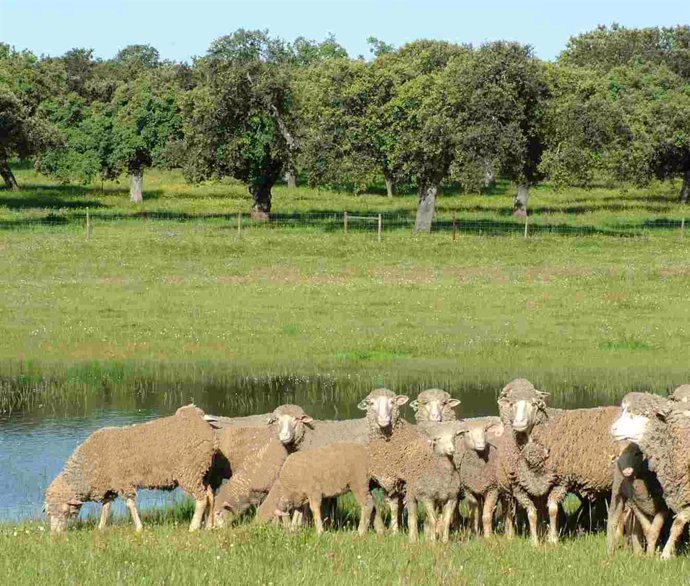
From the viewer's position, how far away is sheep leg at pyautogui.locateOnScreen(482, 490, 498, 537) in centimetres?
1457

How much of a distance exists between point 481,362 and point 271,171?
115 ft

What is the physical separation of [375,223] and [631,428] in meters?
49.0

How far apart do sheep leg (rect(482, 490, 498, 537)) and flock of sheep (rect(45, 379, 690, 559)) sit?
0.5 inches

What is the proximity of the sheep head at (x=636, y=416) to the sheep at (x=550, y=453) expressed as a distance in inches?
→ 62.2

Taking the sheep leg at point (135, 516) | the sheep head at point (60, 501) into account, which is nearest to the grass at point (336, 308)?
the sheep head at point (60, 501)

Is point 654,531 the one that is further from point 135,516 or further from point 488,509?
point 135,516

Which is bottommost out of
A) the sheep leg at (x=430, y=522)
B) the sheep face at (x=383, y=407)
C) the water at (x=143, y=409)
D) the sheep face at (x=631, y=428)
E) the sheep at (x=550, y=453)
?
the water at (x=143, y=409)

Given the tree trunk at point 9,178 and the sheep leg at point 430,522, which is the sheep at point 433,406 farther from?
the tree trunk at point 9,178

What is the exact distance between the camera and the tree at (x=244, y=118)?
6138cm

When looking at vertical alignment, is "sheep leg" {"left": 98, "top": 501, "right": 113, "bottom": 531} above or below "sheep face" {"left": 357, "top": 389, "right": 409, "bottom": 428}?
below

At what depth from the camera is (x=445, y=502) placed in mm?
14797

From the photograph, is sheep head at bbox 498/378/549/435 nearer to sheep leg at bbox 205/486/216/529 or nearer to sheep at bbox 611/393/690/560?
sheep at bbox 611/393/690/560

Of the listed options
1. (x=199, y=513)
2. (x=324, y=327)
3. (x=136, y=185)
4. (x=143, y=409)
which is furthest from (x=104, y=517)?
(x=136, y=185)

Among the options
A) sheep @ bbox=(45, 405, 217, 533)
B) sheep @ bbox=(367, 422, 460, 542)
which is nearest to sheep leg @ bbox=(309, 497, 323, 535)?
sheep @ bbox=(367, 422, 460, 542)
